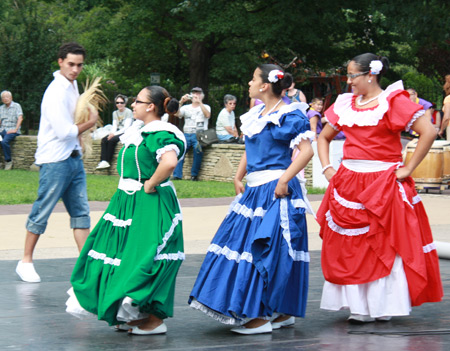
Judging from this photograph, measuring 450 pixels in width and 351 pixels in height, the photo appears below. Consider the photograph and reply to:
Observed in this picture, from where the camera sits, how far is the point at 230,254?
5633 millimetres

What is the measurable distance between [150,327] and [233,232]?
784 mm

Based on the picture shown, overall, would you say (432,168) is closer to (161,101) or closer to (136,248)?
(161,101)

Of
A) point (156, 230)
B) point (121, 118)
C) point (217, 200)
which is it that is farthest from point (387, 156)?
point (121, 118)

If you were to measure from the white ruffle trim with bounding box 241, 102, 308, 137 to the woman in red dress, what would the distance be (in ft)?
1.80

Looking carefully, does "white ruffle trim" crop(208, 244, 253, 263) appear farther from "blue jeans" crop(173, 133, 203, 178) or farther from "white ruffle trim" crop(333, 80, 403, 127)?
"blue jeans" crop(173, 133, 203, 178)

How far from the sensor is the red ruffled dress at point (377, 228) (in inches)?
235

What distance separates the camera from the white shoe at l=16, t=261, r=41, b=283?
289 inches

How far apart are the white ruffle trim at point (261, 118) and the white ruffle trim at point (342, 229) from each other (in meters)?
0.83

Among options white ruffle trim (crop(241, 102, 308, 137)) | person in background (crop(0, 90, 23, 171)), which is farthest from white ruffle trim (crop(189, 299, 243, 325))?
person in background (crop(0, 90, 23, 171))

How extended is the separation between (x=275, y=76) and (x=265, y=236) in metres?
1.05

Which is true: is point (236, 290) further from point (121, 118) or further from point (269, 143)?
point (121, 118)

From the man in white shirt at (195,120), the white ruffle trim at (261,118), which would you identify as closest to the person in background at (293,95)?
the man in white shirt at (195,120)

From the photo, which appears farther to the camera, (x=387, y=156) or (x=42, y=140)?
(x=42, y=140)

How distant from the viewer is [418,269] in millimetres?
5941
